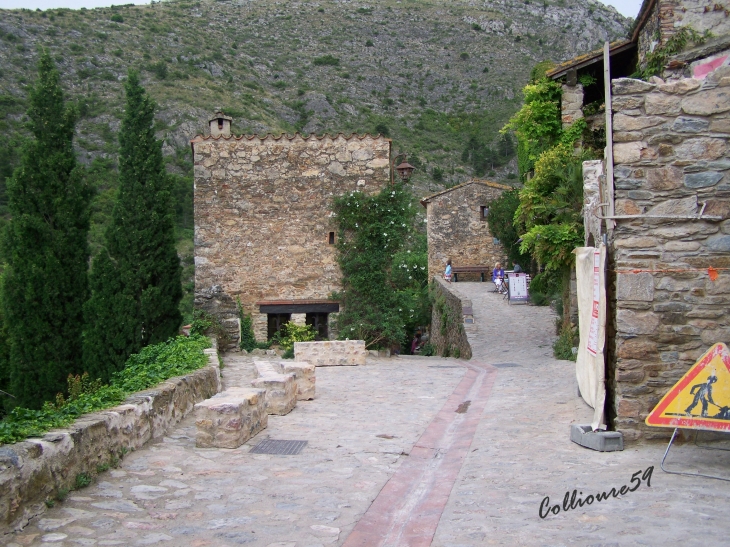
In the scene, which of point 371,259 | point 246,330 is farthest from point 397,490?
point 246,330

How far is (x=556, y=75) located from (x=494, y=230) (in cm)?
1617

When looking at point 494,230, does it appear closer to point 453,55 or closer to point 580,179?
point 580,179

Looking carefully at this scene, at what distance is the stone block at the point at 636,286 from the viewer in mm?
5922

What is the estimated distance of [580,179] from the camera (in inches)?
519

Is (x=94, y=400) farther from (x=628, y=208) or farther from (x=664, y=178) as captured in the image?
(x=664, y=178)

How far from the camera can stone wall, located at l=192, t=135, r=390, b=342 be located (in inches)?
631

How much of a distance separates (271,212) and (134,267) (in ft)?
12.1

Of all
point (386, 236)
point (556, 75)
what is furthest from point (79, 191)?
point (556, 75)

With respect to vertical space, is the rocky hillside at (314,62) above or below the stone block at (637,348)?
above

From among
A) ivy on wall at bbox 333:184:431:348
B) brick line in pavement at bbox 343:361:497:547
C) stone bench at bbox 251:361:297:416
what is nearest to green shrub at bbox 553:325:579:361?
ivy on wall at bbox 333:184:431:348

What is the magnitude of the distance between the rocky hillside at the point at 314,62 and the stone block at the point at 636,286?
4072 centimetres

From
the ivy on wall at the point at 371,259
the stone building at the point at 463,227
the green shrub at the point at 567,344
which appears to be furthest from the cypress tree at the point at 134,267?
Result: the stone building at the point at 463,227

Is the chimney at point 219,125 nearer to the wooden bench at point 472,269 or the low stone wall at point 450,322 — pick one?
the low stone wall at point 450,322

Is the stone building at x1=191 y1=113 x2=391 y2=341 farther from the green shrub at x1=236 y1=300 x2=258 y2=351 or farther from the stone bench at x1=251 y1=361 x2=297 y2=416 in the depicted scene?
Result: the stone bench at x1=251 y1=361 x2=297 y2=416
